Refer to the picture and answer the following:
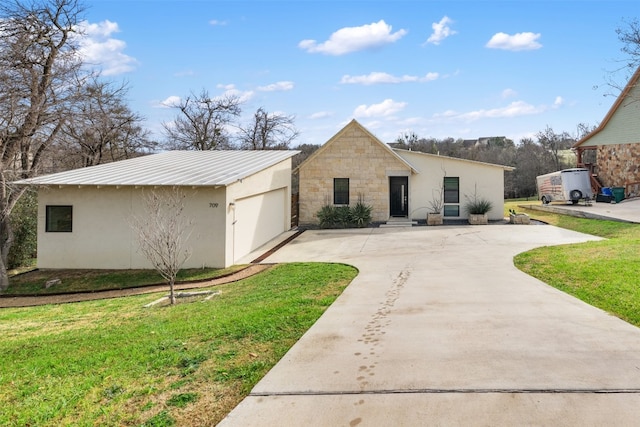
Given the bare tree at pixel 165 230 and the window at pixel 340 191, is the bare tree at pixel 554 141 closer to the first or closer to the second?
the window at pixel 340 191

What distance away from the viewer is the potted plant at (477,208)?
64.6ft

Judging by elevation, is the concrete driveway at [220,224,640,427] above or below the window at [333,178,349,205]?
below

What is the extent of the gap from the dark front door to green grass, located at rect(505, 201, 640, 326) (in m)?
9.81

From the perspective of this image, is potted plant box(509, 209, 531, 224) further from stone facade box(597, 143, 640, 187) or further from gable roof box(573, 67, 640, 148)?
gable roof box(573, 67, 640, 148)

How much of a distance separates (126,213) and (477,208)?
16.0 meters

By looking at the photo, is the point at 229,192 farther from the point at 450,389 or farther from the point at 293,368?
the point at 450,389

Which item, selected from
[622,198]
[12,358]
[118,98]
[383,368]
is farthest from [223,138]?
[383,368]

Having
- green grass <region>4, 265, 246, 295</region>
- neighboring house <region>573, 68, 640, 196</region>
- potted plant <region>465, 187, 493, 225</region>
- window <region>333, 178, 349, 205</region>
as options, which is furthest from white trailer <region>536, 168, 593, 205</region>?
green grass <region>4, 265, 246, 295</region>

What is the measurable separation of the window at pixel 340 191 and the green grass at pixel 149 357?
40.8 feet

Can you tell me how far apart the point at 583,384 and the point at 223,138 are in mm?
36751

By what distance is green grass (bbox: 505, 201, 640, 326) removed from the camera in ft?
21.4

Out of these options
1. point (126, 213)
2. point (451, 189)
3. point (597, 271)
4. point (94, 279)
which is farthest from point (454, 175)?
point (94, 279)

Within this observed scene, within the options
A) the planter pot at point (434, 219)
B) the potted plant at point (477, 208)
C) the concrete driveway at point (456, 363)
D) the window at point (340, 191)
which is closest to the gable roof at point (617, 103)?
the potted plant at point (477, 208)

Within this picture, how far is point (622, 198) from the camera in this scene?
78.5ft
